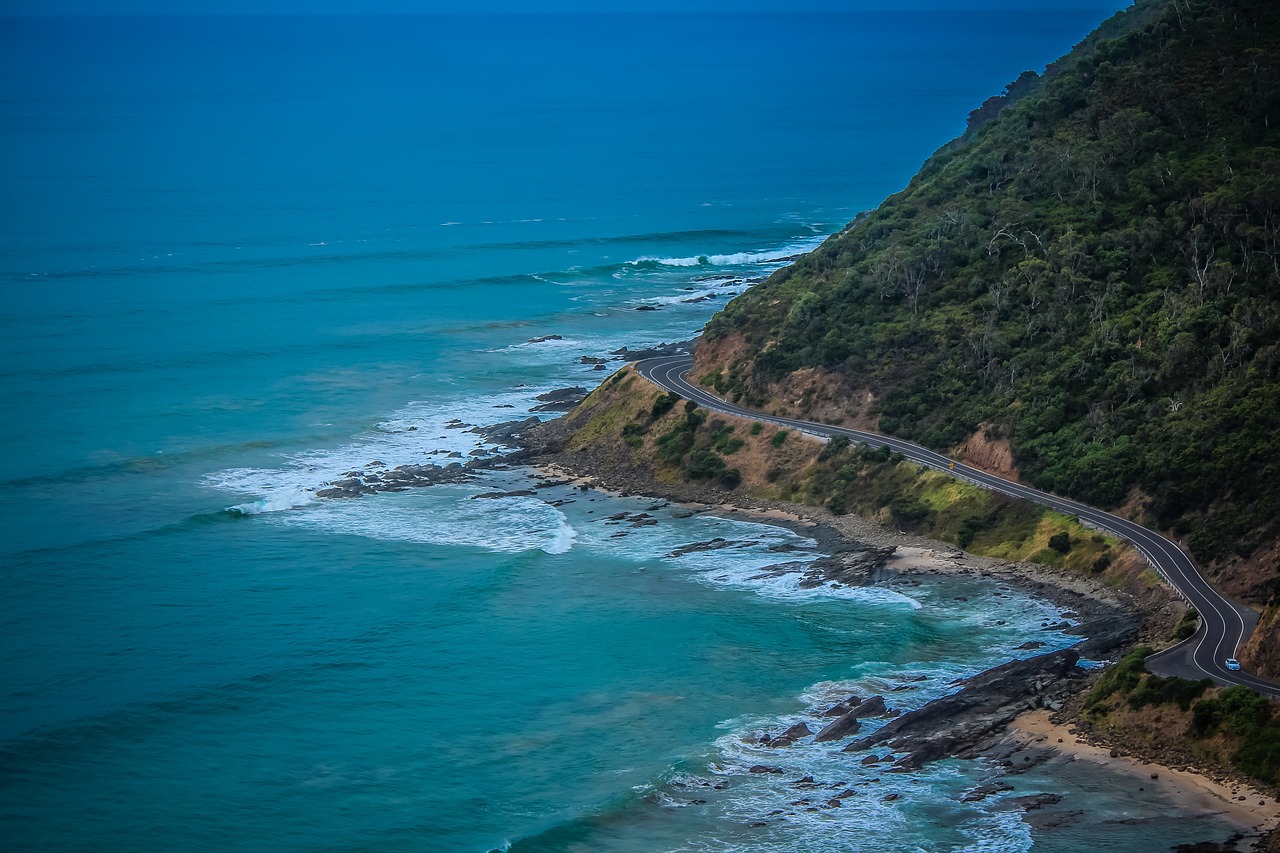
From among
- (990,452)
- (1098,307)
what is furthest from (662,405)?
(1098,307)

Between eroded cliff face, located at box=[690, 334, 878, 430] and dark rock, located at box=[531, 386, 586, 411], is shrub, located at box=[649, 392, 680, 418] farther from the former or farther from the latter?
dark rock, located at box=[531, 386, 586, 411]

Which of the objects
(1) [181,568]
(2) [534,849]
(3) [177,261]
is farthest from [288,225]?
(2) [534,849]

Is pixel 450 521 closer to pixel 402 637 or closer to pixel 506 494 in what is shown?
pixel 506 494

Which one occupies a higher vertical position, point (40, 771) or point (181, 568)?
point (181, 568)

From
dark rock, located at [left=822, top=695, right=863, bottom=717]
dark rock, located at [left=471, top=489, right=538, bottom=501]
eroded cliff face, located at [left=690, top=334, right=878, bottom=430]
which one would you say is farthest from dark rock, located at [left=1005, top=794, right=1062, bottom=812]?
dark rock, located at [left=471, top=489, right=538, bottom=501]

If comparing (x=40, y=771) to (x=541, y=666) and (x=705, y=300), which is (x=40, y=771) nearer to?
(x=541, y=666)

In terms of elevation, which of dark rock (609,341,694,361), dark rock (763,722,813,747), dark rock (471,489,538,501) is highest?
dark rock (609,341,694,361)
